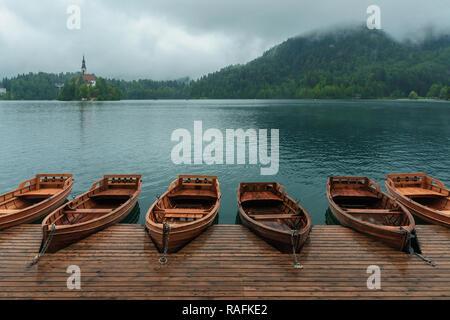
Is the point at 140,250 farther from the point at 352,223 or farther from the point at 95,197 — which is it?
the point at 352,223

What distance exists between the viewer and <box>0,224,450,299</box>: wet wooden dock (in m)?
9.12

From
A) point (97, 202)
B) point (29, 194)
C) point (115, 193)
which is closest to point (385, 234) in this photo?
point (115, 193)

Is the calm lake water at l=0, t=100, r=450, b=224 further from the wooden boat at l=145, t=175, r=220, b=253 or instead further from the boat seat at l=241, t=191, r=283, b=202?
the wooden boat at l=145, t=175, r=220, b=253

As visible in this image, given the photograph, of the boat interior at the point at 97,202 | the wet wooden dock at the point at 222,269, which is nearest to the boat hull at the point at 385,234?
the wet wooden dock at the point at 222,269

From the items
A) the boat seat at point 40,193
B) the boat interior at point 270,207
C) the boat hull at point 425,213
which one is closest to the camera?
the boat hull at point 425,213

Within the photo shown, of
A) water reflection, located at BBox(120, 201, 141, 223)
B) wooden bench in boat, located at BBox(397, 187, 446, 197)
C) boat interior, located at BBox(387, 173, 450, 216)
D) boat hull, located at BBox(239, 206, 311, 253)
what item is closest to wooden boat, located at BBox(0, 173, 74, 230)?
water reflection, located at BBox(120, 201, 141, 223)

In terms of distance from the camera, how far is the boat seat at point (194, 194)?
709 inches

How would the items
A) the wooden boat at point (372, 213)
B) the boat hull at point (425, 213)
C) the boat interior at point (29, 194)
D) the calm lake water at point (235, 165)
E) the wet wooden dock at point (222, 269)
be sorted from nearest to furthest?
the wet wooden dock at point (222, 269) → the wooden boat at point (372, 213) → the boat hull at point (425, 213) → the boat interior at point (29, 194) → the calm lake water at point (235, 165)

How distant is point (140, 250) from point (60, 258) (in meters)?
3.49

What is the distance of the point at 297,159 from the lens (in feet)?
120

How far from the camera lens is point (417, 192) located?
727 inches

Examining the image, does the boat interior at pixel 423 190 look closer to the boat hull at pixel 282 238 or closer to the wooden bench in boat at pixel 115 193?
the boat hull at pixel 282 238

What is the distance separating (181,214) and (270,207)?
6.81m

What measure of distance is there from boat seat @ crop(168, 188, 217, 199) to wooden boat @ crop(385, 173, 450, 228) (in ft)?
44.4
